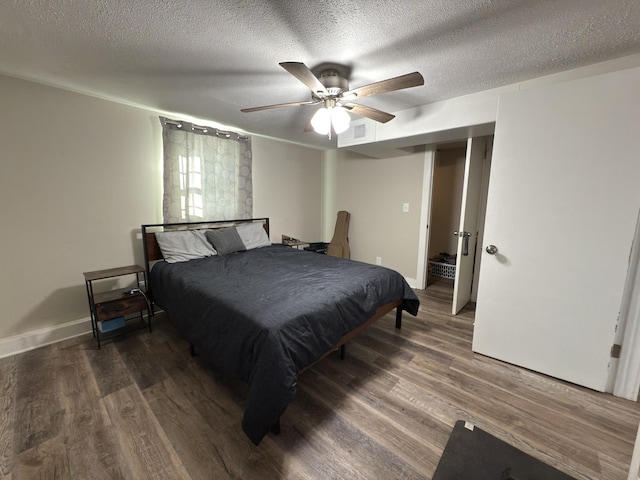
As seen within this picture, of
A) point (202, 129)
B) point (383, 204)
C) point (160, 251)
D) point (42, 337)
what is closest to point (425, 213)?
point (383, 204)

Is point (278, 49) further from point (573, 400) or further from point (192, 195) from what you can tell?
point (573, 400)

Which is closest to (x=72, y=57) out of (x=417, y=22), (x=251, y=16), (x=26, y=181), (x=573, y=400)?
(x=26, y=181)

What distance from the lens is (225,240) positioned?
10.1 feet

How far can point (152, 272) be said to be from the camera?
101 inches

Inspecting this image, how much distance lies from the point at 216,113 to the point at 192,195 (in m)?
0.95

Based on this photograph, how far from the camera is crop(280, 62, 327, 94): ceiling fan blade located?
1.39 m

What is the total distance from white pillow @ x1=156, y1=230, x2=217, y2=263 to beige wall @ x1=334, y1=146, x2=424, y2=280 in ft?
8.07

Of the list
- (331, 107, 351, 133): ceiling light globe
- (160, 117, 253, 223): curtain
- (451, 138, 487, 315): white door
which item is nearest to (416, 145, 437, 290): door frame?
(451, 138, 487, 315): white door

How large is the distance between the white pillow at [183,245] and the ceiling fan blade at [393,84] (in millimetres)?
2130

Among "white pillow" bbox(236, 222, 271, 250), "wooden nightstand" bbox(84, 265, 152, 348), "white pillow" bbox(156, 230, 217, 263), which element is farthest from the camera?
"white pillow" bbox(236, 222, 271, 250)

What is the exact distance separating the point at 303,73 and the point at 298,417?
2.01m

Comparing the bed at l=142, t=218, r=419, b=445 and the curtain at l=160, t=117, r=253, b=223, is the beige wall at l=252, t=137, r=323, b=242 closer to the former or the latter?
the curtain at l=160, t=117, r=253, b=223

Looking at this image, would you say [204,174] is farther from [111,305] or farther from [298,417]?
[298,417]

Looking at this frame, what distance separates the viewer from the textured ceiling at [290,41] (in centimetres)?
129
